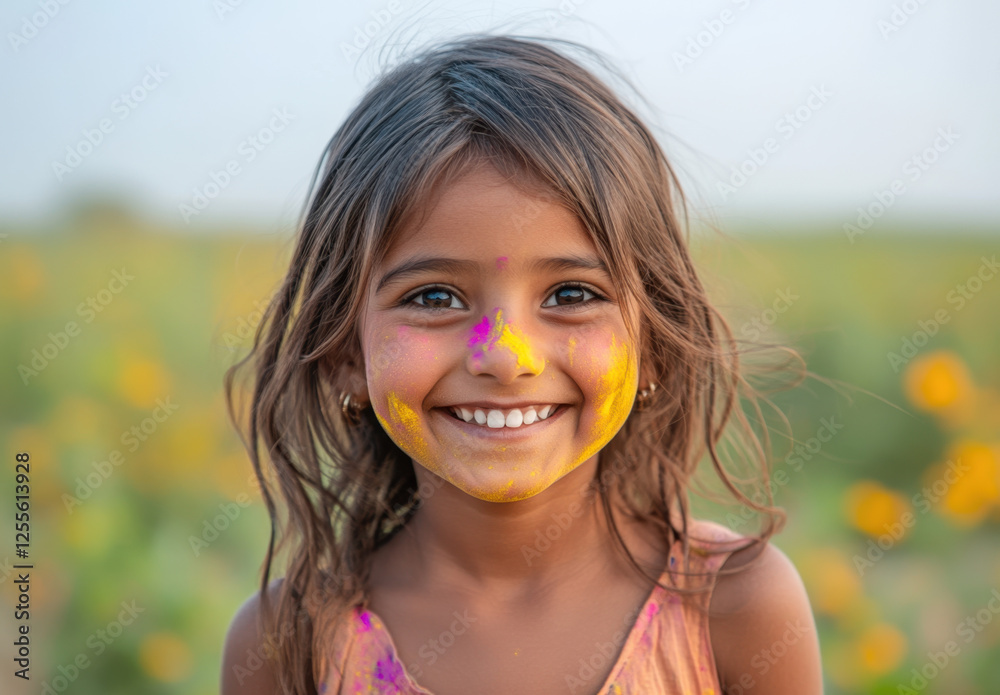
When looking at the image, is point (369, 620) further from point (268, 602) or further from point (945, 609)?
point (945, 609)

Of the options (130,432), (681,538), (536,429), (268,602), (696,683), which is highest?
(536,429)

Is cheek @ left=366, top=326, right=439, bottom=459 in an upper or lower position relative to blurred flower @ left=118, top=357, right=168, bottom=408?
upper

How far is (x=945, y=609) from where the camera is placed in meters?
2.99

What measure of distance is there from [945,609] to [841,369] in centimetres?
101

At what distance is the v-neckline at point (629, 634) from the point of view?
5.60 feet

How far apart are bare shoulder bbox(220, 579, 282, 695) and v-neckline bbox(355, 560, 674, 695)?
0.86 ft

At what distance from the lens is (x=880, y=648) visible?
2.90m

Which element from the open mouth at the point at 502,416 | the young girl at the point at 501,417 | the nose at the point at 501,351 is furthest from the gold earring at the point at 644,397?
the nose at the point at 501,351

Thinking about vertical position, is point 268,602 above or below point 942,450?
below

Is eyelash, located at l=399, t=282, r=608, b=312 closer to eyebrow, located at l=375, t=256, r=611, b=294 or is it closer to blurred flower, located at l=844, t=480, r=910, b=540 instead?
eyebrow, located at l=375, t=256, r=611, b=294

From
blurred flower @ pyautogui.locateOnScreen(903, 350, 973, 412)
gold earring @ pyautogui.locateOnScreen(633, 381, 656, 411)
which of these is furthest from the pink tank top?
blurred flower @ pyautogui.locateOnScreen(903, 350, 973, 412)

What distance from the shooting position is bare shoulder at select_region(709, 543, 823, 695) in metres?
1.75

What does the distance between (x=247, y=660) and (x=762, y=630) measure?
3.49 ft

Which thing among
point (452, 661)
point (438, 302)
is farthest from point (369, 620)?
point (438, 302)
